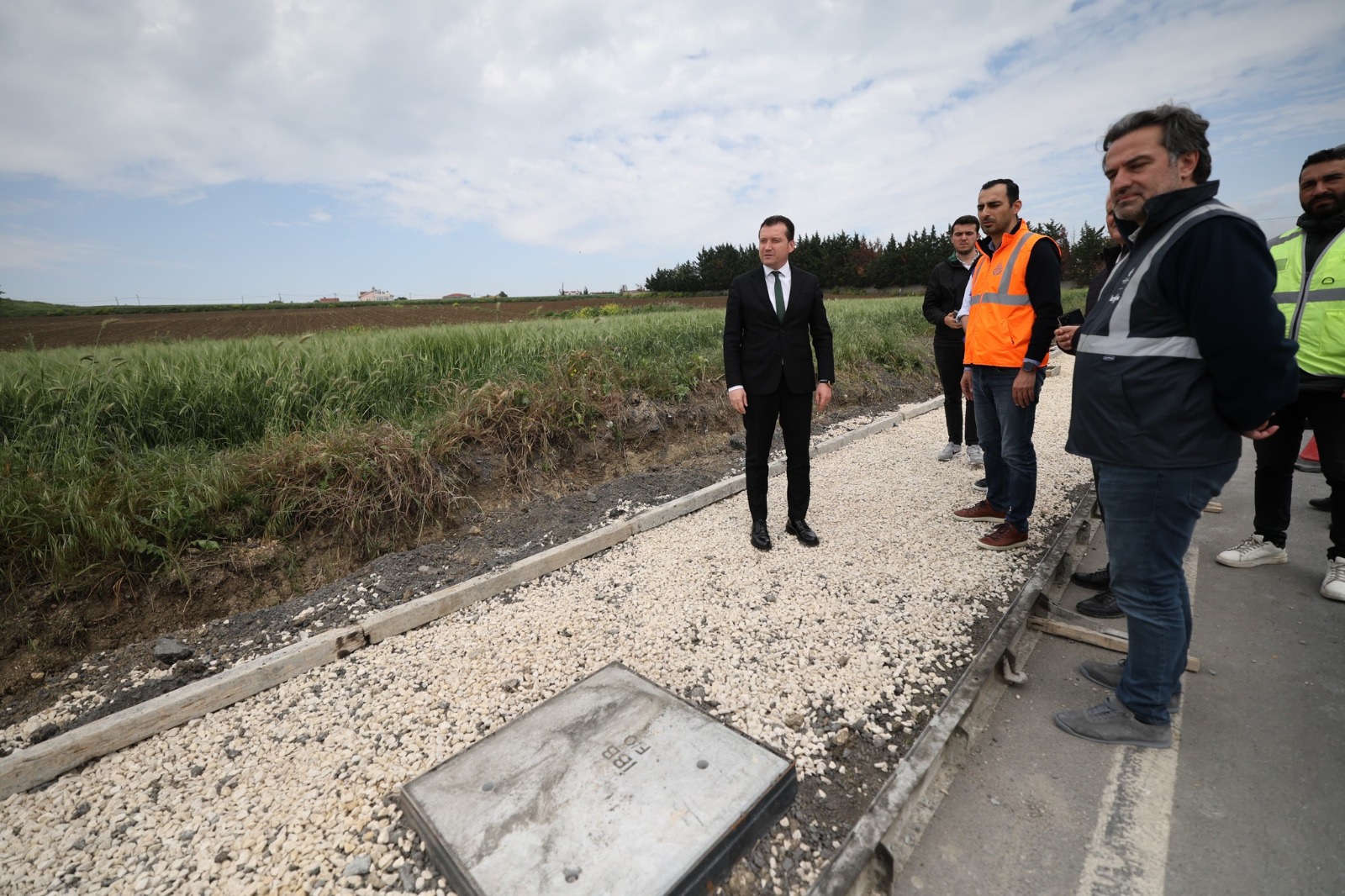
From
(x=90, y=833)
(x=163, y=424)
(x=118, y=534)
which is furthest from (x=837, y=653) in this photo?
(x=163, y=424)

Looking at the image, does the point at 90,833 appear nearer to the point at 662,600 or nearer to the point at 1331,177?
the point at 662,600

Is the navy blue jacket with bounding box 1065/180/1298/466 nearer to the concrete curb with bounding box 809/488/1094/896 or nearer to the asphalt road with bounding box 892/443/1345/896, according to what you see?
the concrete curb with bounding box 809/488/1094/896

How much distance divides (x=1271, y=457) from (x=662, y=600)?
3.88 meters

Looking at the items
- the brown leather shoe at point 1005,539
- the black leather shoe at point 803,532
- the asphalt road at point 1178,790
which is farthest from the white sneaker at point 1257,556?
the black leather shoe at point 803,532

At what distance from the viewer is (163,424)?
4.44 m

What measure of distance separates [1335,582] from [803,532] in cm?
299

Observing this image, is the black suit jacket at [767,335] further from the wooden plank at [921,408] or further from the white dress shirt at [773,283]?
the wooden plank at [921,408]

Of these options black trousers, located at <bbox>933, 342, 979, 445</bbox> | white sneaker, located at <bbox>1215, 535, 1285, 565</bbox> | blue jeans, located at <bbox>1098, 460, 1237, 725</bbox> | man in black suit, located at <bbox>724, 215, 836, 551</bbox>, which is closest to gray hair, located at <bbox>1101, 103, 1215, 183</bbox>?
blue jeans, located at <bbox>1098, 460, 1237, 725</bbox>

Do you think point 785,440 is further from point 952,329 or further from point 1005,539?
point 952,329

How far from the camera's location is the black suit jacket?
3795 millimetres

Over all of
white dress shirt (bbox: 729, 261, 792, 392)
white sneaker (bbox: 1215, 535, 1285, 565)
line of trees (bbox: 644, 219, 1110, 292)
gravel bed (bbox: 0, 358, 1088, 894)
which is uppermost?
line of trees (bbox: 644, 219, 1110, 292)

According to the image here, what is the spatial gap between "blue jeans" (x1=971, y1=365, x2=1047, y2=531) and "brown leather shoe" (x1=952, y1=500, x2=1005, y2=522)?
0.31 metres

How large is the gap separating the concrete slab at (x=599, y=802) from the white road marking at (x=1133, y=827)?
98 centimetres

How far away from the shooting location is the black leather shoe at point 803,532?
4.09 m
